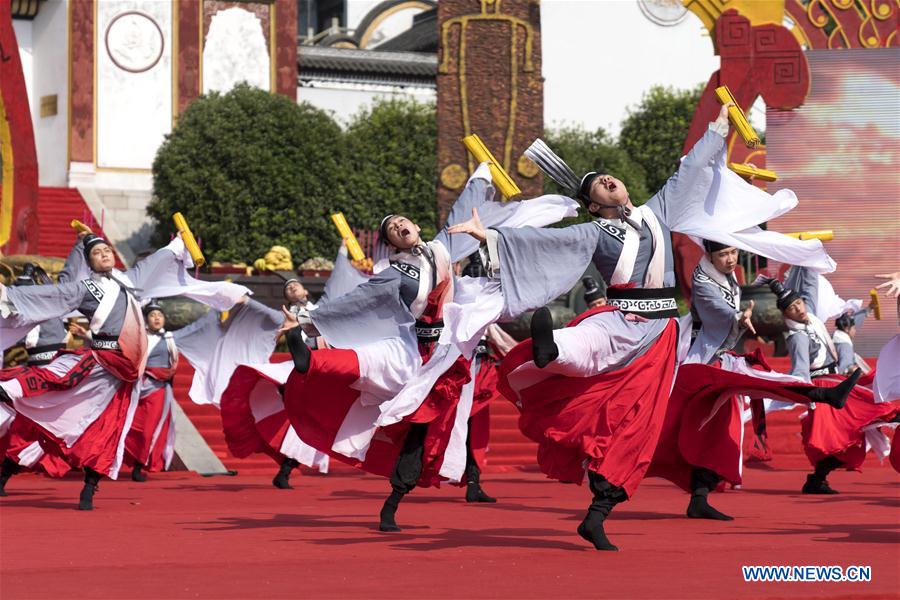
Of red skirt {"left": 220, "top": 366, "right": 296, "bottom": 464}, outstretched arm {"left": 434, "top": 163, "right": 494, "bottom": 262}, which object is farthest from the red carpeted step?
outstretched arm {"left": 434, "top": 163, "right": 494, "bottom": 262}

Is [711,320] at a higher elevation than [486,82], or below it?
below

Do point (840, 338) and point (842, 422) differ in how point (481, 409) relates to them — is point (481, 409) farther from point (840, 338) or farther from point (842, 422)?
point (840, 338)

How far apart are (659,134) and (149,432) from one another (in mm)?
25322

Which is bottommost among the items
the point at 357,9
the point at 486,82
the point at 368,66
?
the point at 486,82

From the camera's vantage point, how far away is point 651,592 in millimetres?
5492

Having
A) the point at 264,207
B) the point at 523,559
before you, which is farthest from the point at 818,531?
the point at 264,207

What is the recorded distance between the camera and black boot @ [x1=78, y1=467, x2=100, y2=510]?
9.49 meters

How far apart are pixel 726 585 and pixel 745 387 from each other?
7.65 ft

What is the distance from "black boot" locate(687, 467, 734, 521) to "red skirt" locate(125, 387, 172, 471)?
527 cm

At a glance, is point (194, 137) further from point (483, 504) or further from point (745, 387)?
point (745, 387)

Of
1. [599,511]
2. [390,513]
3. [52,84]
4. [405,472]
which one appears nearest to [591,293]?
[405,472]

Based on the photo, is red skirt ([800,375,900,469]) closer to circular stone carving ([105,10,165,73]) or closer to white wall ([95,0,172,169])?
white wall ([95,0,172,169])

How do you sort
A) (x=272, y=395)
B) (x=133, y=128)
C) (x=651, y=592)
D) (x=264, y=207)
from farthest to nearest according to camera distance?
(x=133, y=128) < (x=264, y=207) < (x=272, y=395) < (x=651, y=592)

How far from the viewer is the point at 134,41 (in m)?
32.7
